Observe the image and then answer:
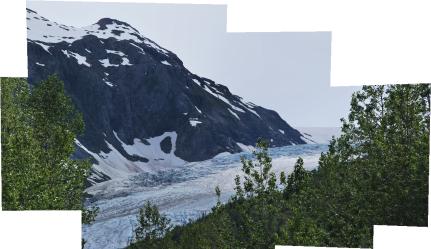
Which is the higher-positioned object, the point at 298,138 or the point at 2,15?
the point at 2,15

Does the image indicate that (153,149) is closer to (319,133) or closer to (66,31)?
(66,31)

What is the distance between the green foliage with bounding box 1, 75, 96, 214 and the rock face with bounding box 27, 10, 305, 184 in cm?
22

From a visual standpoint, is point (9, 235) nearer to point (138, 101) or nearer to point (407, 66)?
point (138, 101)

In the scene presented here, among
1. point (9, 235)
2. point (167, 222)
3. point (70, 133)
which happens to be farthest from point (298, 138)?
point (9, 235)

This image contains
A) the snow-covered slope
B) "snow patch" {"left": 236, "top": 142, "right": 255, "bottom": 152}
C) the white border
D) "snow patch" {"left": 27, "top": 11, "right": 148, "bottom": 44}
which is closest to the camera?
the white border

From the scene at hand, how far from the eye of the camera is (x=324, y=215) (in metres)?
11.4

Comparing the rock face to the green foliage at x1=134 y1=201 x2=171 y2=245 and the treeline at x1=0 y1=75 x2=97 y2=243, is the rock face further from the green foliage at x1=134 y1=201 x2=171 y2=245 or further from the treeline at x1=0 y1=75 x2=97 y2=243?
the green foliage at x1=134 y1=201 x2=171 y2=245

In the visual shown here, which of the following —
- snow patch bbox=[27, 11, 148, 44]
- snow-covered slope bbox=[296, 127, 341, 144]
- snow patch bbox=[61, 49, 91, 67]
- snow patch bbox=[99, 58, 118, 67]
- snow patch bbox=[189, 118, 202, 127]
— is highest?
snow patch bbox=[27, 11, 148, 44]

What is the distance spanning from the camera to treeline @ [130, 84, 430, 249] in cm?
1095

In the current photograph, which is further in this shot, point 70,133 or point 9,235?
point 70,133

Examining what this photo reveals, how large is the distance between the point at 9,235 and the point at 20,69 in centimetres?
184

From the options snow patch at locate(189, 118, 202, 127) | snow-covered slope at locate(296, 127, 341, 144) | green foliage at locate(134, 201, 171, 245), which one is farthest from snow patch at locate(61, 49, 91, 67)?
snow-covered slope at locate(296, 127, 341, 144)

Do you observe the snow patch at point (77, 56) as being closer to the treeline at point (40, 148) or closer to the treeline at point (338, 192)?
the treeline at point (40, 148)

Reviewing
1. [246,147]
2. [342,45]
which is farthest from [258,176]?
[342,45]
